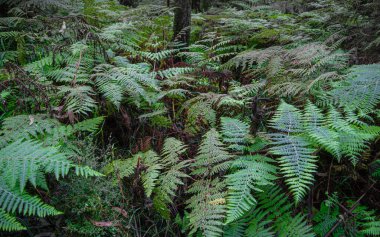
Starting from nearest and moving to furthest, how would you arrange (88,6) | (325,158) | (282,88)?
(325,158), (282,88), (88,6)

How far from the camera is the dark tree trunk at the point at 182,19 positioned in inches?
165

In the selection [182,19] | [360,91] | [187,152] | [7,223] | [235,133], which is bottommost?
[187,152]

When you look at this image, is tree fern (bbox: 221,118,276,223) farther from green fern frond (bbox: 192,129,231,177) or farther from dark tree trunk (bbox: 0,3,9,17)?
dark tree trunk (bbox: 0,3,9,17)

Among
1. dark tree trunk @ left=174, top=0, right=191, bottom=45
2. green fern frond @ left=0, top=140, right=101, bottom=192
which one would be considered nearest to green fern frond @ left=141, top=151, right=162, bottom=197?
green fern frond @ left=0, top=140, right=101, bottom=192

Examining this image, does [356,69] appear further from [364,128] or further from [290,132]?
[290,132]

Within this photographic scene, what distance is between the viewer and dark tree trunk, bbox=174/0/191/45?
4.19m

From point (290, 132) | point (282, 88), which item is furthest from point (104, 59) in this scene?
point (290, 132)

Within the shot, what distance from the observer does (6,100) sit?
2.81 meters

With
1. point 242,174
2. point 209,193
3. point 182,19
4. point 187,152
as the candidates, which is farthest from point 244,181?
point 182,19

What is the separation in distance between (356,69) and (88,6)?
4.27m

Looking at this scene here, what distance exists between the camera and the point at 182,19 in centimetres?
428

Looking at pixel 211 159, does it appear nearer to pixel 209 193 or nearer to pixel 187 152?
pixel 209 193

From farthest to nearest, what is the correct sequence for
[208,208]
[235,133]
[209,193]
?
[235,133] < [209,193] < [208,208]

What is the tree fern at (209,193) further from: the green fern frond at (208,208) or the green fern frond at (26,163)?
the green fern frond at (26,163)
